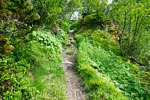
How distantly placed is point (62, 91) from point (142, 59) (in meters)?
8.54

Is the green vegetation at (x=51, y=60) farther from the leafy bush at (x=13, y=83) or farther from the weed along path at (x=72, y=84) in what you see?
the weed along path at (x=72, y=84)

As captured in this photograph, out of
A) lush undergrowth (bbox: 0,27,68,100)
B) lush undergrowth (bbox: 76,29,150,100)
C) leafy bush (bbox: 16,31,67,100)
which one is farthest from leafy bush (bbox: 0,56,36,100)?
lush undergrowth (bbox: 76,29,150,100)

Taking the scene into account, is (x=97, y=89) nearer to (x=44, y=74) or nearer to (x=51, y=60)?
(x=44, y=74)

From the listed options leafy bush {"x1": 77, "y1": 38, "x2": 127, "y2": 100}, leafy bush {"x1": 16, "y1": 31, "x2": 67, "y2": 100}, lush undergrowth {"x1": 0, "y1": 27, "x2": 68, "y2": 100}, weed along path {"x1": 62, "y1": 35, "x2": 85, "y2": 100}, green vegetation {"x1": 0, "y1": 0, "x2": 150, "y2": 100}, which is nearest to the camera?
lush undergrowth {"x1": 0, "y1": 27, "x2": 68, "y2": 100}

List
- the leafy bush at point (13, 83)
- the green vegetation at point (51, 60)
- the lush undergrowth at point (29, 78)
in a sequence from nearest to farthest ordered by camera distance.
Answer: the leafy bush at point (13, 83), the lush undergrowth at point (29, 78), the green vegetation at point (51, 60)

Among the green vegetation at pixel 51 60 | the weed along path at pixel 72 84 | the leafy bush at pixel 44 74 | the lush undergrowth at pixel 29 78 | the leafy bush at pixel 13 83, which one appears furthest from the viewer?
the weed along path at pixel 72 84

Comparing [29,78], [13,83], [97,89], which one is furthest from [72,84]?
[13,83]

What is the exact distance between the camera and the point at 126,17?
8.65 m

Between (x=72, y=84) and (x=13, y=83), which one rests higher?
(x=13, y=83)

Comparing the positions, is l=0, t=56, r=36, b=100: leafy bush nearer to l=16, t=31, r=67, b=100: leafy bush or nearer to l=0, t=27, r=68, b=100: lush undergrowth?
l=0, t=27, r=68, b=100: lush undergrowth

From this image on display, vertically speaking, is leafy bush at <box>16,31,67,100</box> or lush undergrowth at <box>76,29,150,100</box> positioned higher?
leafy bush at <box>16,31,67,100</box>

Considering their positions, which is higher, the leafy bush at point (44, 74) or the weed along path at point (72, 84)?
the leafy bush at point (44, 74)

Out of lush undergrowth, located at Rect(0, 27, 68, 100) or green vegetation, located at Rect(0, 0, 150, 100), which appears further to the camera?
green vegetation, located at Rect(0, 0, 150, 100)

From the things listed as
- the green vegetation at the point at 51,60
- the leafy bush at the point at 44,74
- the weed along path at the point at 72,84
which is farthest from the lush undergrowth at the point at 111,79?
the leafy bush at the point at 44,74
